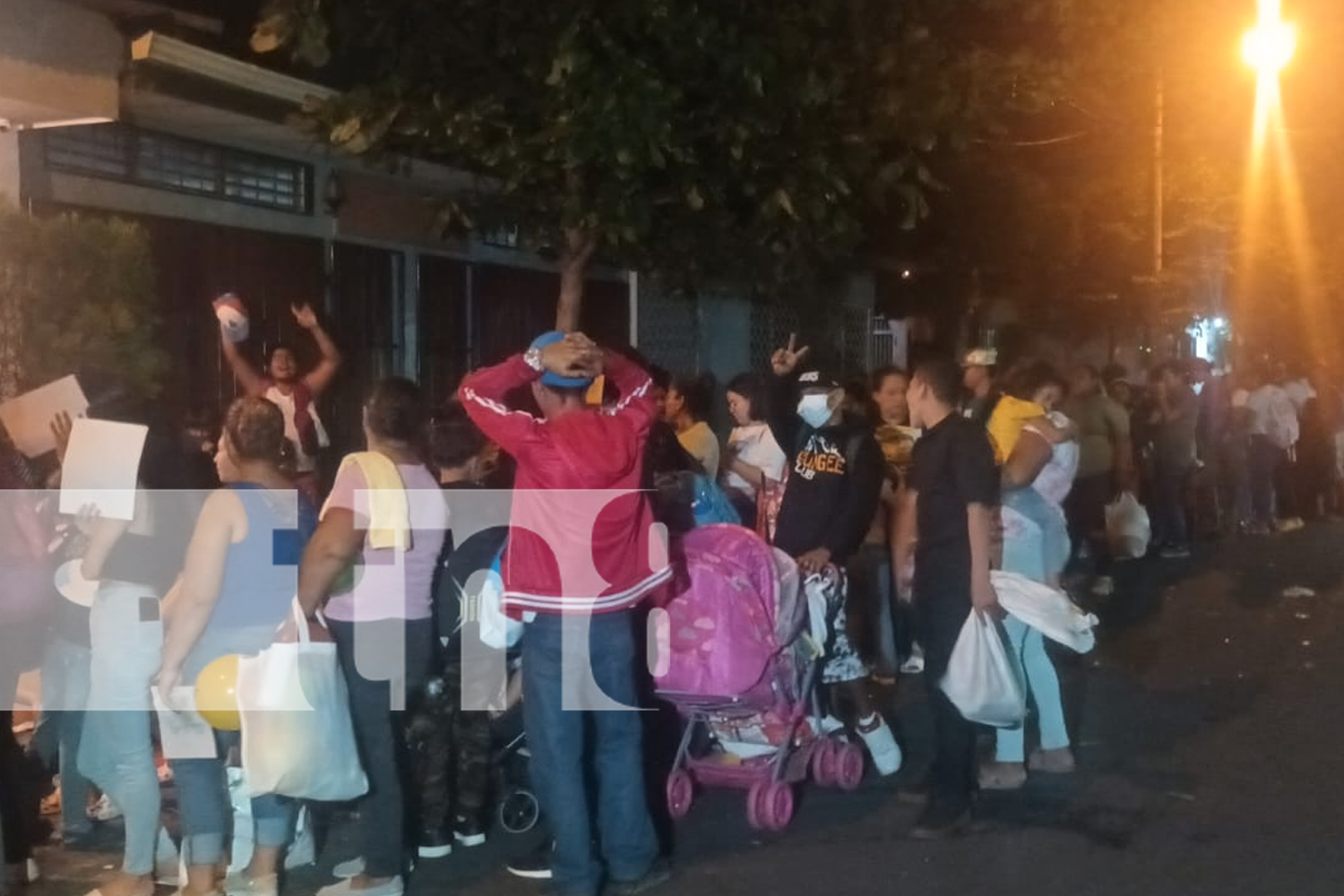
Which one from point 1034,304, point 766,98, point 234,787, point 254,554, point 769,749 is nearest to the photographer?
point 254,554

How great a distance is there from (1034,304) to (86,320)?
1497 centimetres

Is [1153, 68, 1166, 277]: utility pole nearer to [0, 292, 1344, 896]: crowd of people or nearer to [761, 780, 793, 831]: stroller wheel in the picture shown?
[0, 292, 1344, 896]: crowd of people

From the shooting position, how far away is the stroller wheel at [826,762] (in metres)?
6.76

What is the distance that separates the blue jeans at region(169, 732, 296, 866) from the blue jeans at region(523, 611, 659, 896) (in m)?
0.93

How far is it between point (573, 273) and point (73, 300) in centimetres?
254

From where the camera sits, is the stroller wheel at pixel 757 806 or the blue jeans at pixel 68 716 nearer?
the blue jeans at pixel 68 716

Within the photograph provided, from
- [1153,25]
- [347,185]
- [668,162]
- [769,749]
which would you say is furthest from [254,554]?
[1153,25]

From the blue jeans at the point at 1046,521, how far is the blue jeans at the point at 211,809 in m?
3.71

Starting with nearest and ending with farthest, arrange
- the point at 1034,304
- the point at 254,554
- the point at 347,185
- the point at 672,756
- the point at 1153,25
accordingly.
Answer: the point at 254,554 < the point at 672,756 < the point at 347,185 < the point at 1153,25 < the point at 1034,304

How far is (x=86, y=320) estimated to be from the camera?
6594mm

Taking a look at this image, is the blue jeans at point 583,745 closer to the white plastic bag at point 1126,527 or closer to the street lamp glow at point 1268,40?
the white plastic bag at point 1126,527

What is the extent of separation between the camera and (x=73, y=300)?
6594 millimetres

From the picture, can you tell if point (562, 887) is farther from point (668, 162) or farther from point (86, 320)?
point (668, 162)

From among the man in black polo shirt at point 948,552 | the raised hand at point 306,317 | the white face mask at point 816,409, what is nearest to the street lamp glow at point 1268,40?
the white face mask at point 816,409
